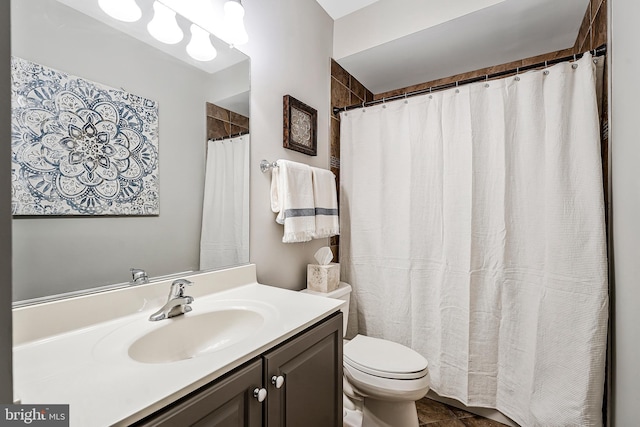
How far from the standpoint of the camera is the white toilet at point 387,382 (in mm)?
1288

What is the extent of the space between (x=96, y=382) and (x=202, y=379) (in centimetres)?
20

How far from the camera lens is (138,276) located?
0.97m

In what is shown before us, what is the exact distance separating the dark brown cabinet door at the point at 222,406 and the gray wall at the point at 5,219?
0.35m

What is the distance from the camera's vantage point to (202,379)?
620mm

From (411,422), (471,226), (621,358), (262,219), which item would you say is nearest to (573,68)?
(471,226)

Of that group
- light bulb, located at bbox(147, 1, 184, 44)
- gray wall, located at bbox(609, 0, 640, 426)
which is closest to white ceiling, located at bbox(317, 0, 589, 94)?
gray wall, located at bbox(609, 0, 640, 426)

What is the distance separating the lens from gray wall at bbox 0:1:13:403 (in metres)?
0.26

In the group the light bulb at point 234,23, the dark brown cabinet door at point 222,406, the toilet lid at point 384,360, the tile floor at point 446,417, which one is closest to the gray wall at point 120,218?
the light bulb at point 234,23

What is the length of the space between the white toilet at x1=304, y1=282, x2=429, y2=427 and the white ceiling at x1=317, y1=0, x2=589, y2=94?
1.78m

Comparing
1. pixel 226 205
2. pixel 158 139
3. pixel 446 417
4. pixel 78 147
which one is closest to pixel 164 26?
pixel 158 139

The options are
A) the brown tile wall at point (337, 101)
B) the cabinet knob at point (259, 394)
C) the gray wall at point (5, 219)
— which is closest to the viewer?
the gray wall at point (5, 219)

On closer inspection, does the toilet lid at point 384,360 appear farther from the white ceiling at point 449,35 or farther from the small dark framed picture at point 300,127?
the white ceiling at point 449,35

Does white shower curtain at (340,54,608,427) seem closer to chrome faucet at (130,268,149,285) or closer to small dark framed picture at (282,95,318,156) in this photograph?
small dark framed picture at (282,95,318,156)

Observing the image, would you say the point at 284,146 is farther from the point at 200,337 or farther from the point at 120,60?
the point at 200,337
